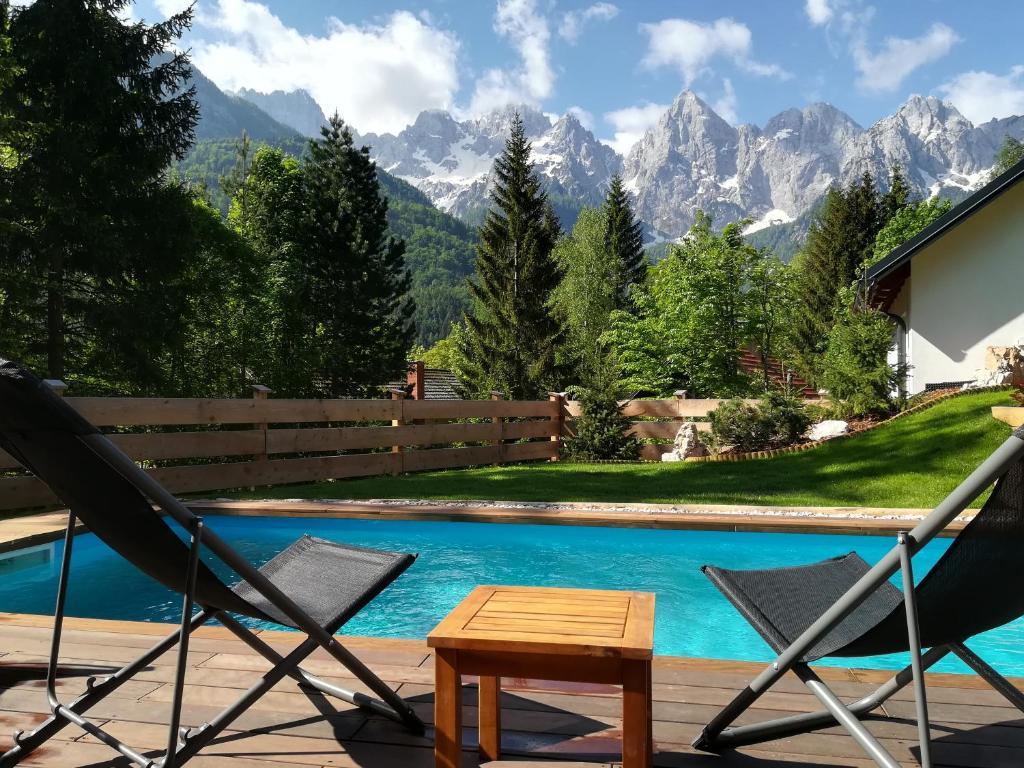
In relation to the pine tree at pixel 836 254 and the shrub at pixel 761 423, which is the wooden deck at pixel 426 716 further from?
the pine tree at pixel 836 254

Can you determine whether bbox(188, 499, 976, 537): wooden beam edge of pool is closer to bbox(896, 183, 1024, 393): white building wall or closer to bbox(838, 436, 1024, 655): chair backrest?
bbox(838, 436, 1024, 655): chair backrest

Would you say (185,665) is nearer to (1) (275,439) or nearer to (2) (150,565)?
(2) (150,565)

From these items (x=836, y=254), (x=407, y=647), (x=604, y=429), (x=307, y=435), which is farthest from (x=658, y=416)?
(x=836, y=254)

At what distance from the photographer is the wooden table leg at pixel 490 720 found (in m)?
1.80

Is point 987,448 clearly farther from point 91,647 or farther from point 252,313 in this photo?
point 252,313

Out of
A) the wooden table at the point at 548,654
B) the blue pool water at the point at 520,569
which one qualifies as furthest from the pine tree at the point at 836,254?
the wooden table at the point at 548,654

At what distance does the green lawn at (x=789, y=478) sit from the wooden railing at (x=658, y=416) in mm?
1509

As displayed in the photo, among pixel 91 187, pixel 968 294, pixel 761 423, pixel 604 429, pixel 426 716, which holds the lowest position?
pixel 426 716

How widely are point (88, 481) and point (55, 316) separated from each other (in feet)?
36.6

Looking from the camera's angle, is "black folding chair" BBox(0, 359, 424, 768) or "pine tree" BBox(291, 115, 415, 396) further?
"pine tree" BBox(291, 115, 415, 396)

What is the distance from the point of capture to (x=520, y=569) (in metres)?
5.17

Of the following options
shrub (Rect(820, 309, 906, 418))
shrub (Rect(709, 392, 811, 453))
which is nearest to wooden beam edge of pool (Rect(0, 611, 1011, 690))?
A: shrub (Rect(709, 392, 811, 453))

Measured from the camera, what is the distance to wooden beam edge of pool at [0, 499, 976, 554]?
501 cm

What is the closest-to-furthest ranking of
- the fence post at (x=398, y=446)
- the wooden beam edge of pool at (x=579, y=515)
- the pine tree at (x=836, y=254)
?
the wooden beam edge of pool at (x=579, y=515), the fence post at (x=398, y=446), the pine tree at (x=836, y=254)
